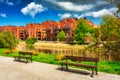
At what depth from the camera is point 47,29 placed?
10331cm

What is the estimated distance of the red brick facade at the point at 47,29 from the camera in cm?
9088

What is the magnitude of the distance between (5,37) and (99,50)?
112ft

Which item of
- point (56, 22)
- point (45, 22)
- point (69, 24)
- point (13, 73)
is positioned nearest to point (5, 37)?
point (13, 73)

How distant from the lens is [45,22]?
11325cm

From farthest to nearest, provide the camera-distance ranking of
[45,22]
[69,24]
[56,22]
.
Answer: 1. [45,22]
2. [56,22]
3. [69,24]

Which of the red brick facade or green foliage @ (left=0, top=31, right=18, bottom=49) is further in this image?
the red brick facade

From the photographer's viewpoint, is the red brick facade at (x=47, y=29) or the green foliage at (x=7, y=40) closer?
the green foliage at (x=7, y=40)

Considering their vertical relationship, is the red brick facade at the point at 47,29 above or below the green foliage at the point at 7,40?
above

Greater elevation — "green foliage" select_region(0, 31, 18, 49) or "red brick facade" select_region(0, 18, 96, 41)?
"red brick facade" select_region(0, 18, 96, 41)

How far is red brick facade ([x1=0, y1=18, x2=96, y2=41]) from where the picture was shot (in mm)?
90875

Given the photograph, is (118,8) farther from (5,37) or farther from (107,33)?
(5,37)

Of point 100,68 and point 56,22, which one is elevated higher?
point 56,22

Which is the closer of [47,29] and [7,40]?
[7,40]

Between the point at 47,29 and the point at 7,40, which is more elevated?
the point at 47,29
